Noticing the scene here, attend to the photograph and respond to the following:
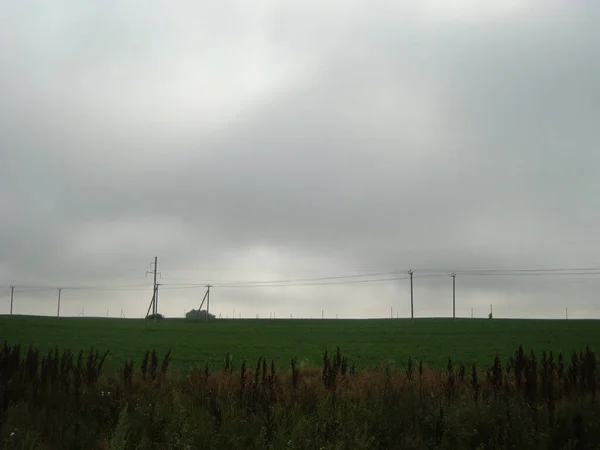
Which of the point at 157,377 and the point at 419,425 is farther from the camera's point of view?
the point at 157,377

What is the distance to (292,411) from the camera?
10234 mm

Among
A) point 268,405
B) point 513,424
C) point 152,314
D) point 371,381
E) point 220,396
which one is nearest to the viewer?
point 513,424

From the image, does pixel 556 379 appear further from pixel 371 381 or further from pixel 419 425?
pixel 419 425

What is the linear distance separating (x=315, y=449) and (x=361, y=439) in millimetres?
660

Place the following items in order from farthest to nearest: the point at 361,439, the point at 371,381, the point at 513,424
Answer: the point at 371,381 → the point at 513,424 → the point at 361,439

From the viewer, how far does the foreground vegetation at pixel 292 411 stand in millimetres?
8961

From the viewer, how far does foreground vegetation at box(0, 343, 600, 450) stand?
8.96 meters

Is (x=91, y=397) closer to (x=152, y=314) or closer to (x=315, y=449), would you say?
(x=315, y=449)

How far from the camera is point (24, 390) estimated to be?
1180cm

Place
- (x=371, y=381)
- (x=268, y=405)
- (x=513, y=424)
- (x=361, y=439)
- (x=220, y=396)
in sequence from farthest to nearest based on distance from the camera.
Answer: (x=371, y=381)
(x=220, y=396)
(x=268, y=405)
(x=513, y=424)
(x=361, y=439)

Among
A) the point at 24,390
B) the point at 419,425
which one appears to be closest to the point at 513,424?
the point at 419,425

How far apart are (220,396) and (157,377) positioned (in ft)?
8.49

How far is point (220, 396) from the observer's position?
11.7m

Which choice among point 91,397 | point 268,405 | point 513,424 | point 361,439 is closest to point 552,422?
point 513,424
